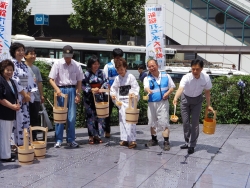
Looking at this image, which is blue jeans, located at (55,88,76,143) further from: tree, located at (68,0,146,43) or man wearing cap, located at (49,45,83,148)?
tree, located at (68,0,146,43)

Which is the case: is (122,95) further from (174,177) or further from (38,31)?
(38,31)

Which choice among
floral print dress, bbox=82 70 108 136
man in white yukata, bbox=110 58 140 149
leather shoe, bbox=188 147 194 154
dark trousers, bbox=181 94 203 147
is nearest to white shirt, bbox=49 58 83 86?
floral print dress, bbox=82 70 108 136

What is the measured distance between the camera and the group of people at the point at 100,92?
21.7ft

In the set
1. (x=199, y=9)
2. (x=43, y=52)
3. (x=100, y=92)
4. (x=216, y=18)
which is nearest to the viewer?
(x=100, y=92)

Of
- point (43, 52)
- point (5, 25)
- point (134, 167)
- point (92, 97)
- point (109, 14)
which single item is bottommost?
point (134, 167)

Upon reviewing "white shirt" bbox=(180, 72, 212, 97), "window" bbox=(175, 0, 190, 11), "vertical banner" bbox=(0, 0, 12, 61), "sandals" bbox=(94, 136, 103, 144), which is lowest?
"sandals" bbox=(94, 136, 103, 144)

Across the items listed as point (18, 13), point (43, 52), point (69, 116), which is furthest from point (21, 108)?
point (18, 13)

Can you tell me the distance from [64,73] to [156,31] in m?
5.76

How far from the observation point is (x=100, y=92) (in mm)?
7371

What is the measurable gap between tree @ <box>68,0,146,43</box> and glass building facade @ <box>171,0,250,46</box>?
23.2 ft

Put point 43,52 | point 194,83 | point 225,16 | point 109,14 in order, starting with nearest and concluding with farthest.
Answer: point 194,83
point 43,52
point 109,14
point 225,16

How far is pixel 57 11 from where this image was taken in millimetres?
38812

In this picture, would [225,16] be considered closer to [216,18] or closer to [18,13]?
[216,18]

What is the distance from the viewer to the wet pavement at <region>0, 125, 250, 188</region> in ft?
17.7
